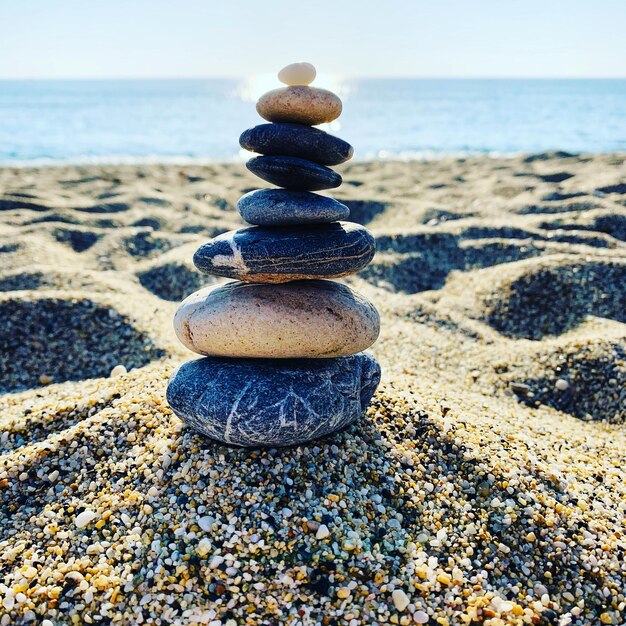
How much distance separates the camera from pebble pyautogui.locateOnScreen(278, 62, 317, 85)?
9.04ft

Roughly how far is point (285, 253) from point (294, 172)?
1.53 feet

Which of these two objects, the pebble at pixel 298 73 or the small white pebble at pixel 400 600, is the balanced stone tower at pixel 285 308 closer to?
the pebble at pixel 298 73

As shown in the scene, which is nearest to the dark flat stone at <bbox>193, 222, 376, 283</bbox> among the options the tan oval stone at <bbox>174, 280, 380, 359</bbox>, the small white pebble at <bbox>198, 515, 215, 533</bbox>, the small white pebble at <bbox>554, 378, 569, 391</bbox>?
the tan oval stone at <bbox>174, 280, 380, 359</bbox>

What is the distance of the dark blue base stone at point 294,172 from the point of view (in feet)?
9.06

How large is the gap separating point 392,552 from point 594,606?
81 cm

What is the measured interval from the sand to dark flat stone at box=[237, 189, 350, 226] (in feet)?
3.77

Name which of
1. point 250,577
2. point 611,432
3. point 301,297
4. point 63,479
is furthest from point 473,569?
point 63,479

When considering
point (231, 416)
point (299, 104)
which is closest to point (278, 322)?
point (231, 416)

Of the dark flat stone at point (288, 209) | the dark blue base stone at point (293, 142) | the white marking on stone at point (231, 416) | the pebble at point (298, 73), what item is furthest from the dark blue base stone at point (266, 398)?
the pebble at point (298, 73)

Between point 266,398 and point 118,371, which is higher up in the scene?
point 266,398

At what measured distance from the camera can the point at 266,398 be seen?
255 cm

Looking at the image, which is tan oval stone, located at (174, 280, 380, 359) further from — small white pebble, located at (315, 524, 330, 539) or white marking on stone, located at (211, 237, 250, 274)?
small white pebble, located at (315, 524, 330, 539)

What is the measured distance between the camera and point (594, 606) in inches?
82.7

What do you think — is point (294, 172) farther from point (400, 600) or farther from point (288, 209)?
point (400, 600)
